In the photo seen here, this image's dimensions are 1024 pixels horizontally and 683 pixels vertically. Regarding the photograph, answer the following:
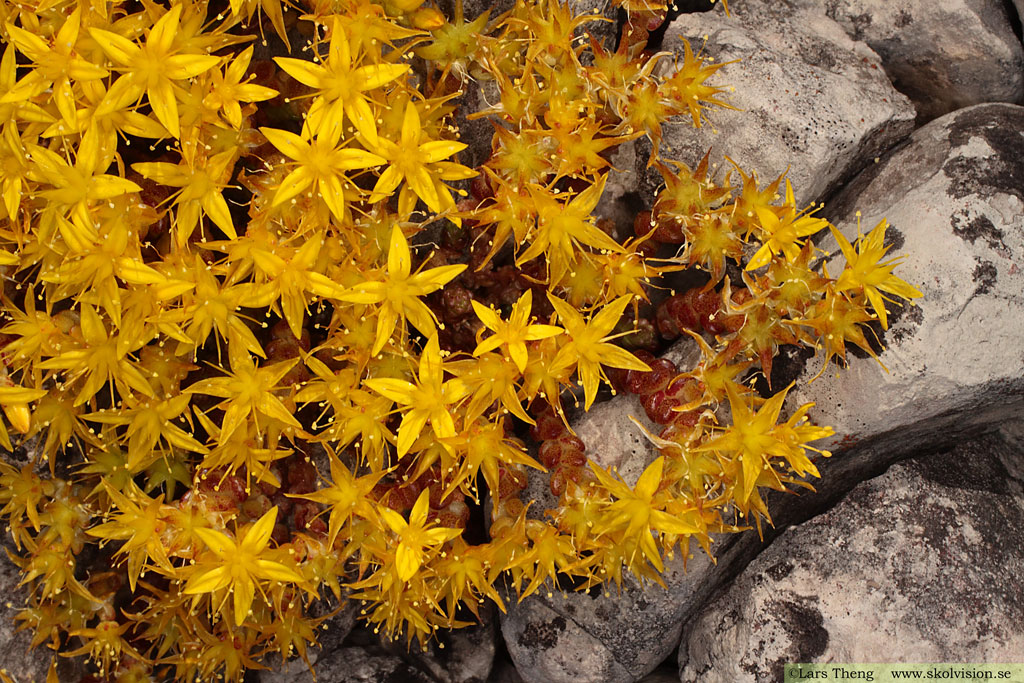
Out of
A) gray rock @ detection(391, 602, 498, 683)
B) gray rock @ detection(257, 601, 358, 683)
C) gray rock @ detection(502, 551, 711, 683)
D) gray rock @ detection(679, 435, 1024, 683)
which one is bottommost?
gray rock @ detection(257, 601, 358, 683)

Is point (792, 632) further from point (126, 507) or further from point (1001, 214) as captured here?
point (126, 507)

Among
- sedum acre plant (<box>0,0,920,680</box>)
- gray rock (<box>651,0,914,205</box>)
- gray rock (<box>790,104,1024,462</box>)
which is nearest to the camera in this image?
sedum acre plant (<box>0,0,920,680</box>)

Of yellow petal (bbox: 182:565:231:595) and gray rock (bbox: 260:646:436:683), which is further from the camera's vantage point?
gray rock (bbox: 260:646:436:683)

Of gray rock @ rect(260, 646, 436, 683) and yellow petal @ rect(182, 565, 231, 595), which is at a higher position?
yellow petal @ rect(182, 565, 231, 595)

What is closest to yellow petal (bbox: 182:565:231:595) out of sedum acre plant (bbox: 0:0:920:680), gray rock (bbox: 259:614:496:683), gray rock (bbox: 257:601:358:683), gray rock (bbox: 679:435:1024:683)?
sedum acre plant (bbox: 0:0:920:680)

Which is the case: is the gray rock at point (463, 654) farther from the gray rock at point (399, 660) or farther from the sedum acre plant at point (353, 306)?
the sedum acre plant at point (353, 306)

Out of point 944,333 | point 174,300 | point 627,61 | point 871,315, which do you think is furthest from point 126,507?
point 944,333

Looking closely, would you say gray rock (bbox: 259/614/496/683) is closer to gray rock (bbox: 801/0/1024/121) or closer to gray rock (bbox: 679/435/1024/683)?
gray rock (bbox: 679/435/1024/683)
